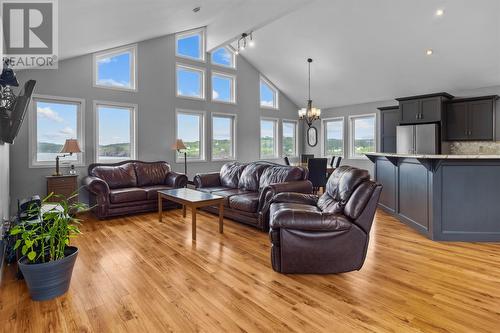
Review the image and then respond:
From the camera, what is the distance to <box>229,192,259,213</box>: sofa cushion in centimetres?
420

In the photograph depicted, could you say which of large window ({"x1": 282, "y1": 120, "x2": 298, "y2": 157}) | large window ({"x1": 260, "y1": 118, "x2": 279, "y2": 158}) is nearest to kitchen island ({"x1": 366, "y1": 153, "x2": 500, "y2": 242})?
large window ({"x1": 260, "y1": 118, "x2": 279, "y2": 158})

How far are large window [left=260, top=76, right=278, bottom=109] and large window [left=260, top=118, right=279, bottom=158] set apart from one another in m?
0.49

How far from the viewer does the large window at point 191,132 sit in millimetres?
7180

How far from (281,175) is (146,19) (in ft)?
11.3

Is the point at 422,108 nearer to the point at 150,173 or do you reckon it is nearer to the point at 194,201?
the point at 194,201

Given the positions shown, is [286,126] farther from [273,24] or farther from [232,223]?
[232,223]

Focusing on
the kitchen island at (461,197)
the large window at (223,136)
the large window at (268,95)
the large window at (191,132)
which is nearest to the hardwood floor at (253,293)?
the kitchen island at (461,197)

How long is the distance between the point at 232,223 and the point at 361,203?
2.45 meters

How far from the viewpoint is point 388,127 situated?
7512 mm

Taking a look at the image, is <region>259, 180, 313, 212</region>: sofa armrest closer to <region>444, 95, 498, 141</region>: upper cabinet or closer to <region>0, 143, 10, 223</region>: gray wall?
<region>0, 143, 10, 223</region>: gray wall

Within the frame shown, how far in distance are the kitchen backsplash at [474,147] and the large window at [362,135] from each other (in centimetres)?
205

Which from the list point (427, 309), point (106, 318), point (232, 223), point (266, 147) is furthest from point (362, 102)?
point (106, 318)

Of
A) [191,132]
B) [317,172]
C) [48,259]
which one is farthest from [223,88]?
[48,259]

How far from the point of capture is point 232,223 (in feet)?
15.1
